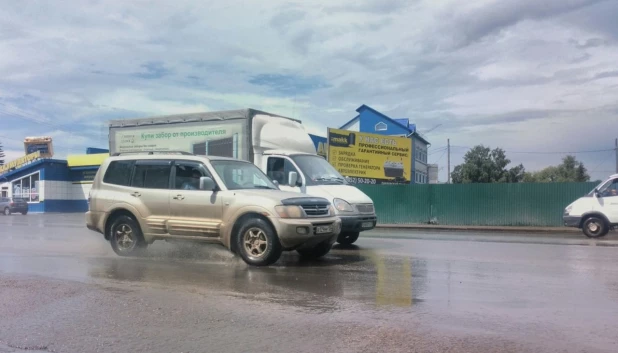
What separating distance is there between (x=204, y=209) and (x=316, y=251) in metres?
2.20

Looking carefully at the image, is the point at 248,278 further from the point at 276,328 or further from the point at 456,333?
the point at 456,333

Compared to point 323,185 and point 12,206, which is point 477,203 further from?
point 12,206

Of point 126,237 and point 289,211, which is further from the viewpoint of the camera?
point 126,237

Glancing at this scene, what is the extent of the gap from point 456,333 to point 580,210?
1398 centimetres

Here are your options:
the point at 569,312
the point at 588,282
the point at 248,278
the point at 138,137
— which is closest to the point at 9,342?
the point at 248,278

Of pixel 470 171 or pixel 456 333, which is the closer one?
pixel 456 333

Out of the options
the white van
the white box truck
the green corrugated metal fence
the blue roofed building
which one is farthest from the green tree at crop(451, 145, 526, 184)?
the white box truck

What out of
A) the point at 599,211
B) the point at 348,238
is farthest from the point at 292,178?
the point at 599,211

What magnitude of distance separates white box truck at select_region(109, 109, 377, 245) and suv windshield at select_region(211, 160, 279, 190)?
1237 mm

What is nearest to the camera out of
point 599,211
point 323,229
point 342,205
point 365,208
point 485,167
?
point 323,229

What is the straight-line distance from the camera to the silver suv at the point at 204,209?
335 inches

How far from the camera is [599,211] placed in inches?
650

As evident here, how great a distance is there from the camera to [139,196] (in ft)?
32.0

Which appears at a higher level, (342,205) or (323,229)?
(342,205)
